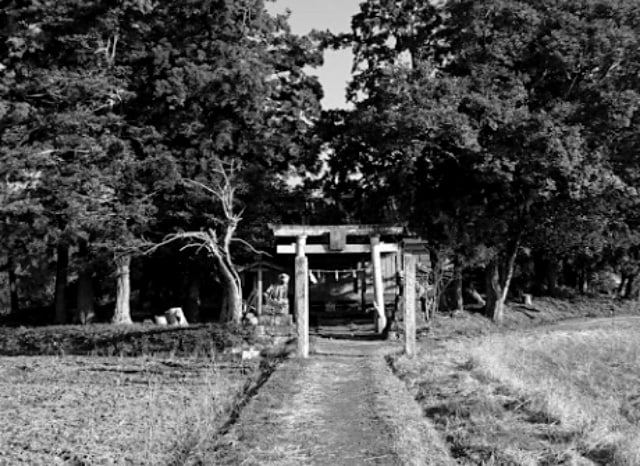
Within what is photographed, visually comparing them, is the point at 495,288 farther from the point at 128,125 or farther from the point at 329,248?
the point at 128,125

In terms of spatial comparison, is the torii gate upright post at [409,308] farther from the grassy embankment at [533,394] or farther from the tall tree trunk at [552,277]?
the tall tree trunk at [552,277]

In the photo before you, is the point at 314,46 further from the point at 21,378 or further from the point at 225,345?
the point at 21,378

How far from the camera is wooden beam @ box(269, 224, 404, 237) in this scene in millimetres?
22859

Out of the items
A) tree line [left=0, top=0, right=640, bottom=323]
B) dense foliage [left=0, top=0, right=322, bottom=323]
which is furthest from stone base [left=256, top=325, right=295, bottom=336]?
dense foliage [left=0, top=0, right=322, bottom=323]

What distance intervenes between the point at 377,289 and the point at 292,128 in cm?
726

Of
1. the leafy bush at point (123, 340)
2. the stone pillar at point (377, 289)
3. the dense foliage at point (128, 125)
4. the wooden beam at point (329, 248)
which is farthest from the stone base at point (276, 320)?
the dense foliage at point (128, 125)

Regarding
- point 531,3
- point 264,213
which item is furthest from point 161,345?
point 531,3

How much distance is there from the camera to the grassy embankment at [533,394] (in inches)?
303

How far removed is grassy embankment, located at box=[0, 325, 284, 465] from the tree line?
294cm

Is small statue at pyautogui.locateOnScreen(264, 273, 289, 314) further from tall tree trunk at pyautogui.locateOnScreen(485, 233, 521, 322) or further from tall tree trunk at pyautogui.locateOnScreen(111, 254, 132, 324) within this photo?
tall tree trunk at pyautogui.locateOnScreen(485, 233, 521, 322)

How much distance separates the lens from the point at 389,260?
2841 centimetres

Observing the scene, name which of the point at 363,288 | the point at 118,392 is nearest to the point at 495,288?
the point at 363,288

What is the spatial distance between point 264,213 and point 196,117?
3.91m

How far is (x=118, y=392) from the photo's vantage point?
12469 mm
